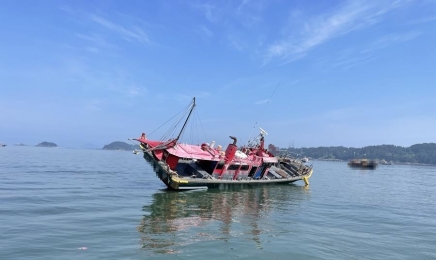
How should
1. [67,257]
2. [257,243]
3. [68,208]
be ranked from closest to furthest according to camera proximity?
1. [67,257]
2. [257,243]
3. [68,208]

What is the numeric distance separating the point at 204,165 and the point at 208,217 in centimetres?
1595

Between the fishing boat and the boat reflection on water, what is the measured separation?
1402mm

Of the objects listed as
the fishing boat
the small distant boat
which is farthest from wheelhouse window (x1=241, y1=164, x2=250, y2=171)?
the small distant boat

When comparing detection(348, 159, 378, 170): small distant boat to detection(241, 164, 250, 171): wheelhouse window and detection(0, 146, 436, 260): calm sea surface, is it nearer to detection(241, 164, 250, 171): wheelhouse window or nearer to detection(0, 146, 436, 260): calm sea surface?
detection(241, 164, 250, 171): wheelhouse window

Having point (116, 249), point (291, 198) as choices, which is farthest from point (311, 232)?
point (291, 198)

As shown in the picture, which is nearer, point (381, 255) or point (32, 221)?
point (381, 255)

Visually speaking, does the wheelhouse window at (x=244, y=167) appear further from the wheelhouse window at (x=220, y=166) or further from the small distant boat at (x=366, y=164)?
the small distant boat at (x=366, y=164)

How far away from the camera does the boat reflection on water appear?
17672 mm

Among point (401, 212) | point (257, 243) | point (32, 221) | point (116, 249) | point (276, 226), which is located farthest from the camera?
point (401, 212)

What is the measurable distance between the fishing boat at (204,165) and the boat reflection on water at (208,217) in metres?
1.40

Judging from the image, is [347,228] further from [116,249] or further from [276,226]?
[116,249]

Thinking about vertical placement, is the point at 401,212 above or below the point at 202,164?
below

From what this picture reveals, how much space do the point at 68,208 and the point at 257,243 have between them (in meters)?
14.3

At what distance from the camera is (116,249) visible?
603 inches
